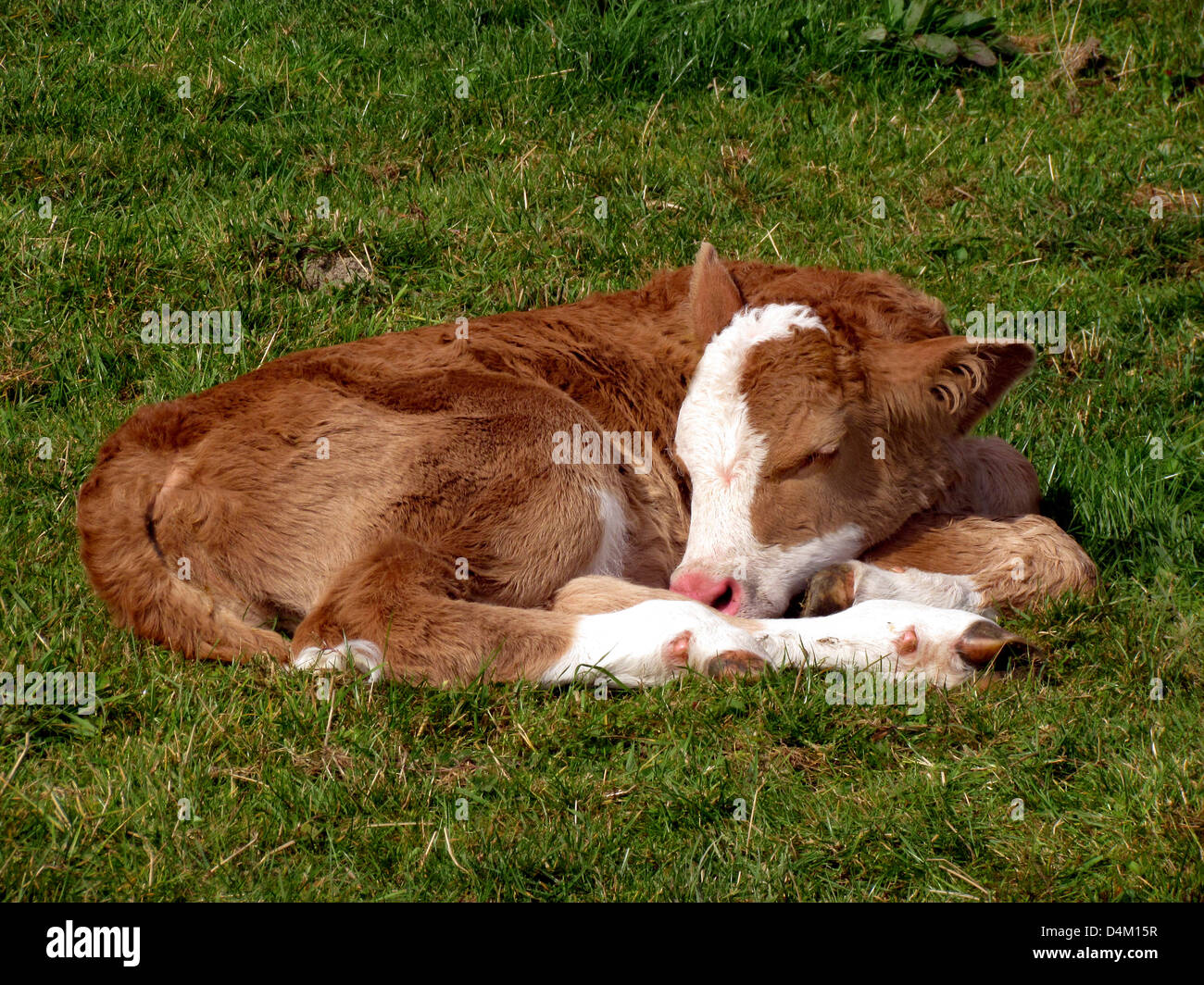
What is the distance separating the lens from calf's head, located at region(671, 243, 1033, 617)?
4762mm

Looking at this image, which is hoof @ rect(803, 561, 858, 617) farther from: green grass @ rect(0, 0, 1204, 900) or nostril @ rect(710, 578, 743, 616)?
green grass @ rect(0, 0, 1204, 900)

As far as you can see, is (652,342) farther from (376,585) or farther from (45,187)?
(45,187)

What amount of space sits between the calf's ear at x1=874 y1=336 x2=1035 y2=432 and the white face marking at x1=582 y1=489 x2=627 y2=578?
1.06 meters

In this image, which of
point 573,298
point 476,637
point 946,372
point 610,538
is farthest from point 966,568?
point 573,298

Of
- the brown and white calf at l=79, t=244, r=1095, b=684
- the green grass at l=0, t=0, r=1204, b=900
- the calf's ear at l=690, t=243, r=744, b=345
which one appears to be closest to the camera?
the green grass at l=0, t=0, r=1204, b=900

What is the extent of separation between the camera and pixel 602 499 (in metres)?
4.84

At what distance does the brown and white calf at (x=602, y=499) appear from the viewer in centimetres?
436

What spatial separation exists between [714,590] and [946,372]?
3.97 ft

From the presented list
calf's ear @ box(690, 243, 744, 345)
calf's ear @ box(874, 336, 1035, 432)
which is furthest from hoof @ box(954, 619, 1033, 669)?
calf's ear @ box(690, 243, 744, 345)

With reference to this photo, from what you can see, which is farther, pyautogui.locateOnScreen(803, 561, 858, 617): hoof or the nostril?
pyautogui.locateOnScreen(803, 561, 858, 617): hoof

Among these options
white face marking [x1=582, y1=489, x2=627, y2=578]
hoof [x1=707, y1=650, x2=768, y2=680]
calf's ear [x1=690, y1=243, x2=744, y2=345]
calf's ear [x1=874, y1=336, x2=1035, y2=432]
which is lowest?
hoof [x1=707, y1=650, x2=768, y2=680]

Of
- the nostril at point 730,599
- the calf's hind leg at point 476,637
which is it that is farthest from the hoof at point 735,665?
the nostril at point 730,599

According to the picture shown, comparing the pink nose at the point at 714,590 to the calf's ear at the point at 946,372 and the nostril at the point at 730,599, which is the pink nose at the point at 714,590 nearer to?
the nostril at the point at 730,599

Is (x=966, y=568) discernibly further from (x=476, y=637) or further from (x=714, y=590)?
(x=476, y=637)
